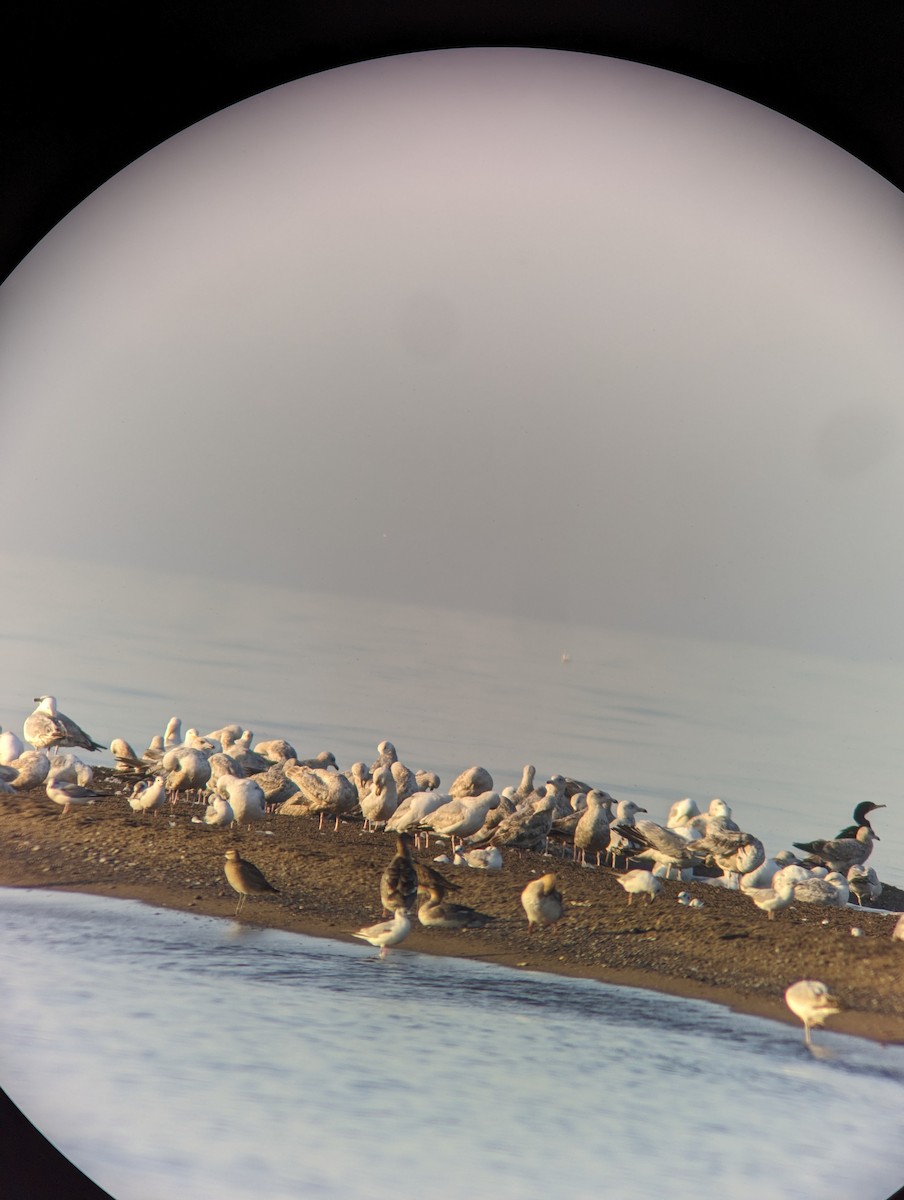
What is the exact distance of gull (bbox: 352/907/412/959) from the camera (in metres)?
2.55

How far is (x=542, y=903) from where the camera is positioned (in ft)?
8.44

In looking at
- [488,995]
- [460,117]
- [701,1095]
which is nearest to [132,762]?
[488,995]

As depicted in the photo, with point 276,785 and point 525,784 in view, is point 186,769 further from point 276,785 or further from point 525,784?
point 525,784

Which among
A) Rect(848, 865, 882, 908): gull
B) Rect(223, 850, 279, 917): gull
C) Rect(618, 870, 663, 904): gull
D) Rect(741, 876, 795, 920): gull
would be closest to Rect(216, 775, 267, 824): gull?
Rect(223, 850, 279, 917): gull

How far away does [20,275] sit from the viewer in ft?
8.61

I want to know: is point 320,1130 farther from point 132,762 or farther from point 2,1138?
point 132,762

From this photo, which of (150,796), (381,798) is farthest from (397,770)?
(150,796)

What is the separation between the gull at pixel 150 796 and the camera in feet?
8.99

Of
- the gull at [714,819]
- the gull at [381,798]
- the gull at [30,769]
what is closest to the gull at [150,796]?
the gull at [30,769]

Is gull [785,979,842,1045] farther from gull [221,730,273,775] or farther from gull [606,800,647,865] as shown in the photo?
gull [221,730,273,775]

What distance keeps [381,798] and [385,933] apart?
12.2 inches

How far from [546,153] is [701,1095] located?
2.10 m

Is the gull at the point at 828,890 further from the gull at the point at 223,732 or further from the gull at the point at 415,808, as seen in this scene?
the gull at the point at 223,732

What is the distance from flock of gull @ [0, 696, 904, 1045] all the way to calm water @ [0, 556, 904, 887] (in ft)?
0.12
